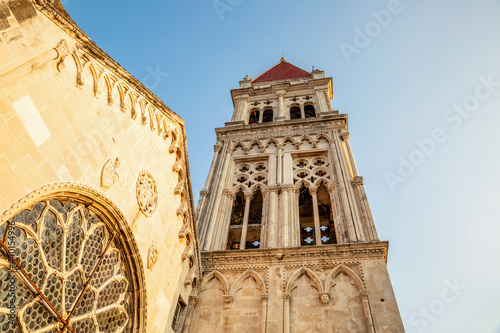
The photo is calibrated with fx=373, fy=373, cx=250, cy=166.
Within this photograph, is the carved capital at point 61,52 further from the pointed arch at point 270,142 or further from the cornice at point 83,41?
the pointed arch at point 270,142

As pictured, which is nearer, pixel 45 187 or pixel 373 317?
pixel 45 187

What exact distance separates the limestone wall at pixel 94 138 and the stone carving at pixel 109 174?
0.8 inches

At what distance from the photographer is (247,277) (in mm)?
11484

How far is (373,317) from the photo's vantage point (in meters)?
9.56

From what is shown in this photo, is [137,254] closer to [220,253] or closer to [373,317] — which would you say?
[220,253]

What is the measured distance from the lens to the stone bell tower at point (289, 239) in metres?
10.1

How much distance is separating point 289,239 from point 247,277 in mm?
2208

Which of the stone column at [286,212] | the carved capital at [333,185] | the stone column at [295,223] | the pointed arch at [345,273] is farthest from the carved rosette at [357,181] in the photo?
the pointed arch at [345,273]

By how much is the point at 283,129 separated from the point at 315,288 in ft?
32.8

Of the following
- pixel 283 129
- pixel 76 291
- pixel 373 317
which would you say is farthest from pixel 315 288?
pixel 283 129

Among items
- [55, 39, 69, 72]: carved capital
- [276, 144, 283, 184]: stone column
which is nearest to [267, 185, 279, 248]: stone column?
[276, 144, 283, 184]: stone column

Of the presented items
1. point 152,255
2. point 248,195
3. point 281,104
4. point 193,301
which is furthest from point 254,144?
point 152,255

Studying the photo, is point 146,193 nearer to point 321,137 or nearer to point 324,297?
point 324,297

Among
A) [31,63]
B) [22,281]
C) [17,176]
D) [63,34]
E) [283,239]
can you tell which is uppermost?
[283,239]
